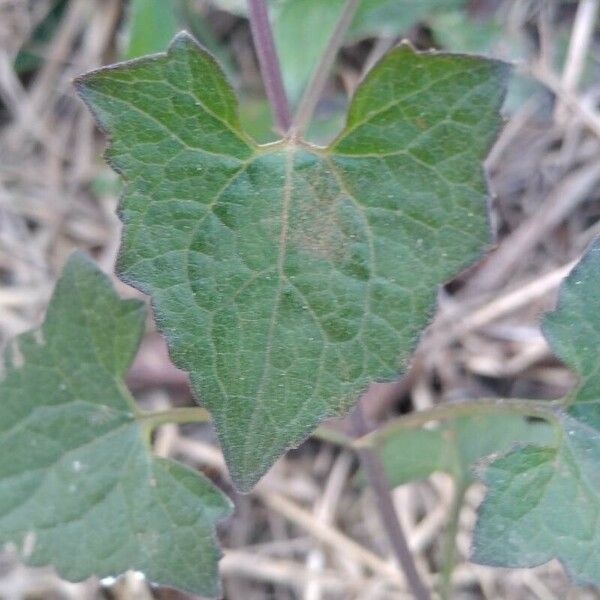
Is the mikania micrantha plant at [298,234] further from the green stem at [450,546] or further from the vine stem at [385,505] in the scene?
the green stem at [450,546]

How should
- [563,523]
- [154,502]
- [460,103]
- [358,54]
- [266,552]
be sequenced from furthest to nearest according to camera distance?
1. [358,54]
2. [266,552]
3. [154,502]
4. [563,523]
5. [460,103]

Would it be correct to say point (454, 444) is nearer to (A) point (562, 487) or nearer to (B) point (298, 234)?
(A) point (562, 487)

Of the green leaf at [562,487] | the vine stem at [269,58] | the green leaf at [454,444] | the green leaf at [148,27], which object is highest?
the green leaf at [148,27]

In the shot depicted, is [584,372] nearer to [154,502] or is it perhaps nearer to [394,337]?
[394,337]

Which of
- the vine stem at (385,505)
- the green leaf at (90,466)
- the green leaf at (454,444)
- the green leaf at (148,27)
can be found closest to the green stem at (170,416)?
the green leaf at (90,466)

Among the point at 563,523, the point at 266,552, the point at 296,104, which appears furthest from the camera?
the point at 296,104

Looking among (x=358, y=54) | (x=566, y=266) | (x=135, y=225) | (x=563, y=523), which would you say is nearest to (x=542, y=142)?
(x=566, y=266)
